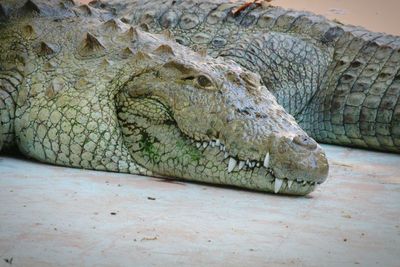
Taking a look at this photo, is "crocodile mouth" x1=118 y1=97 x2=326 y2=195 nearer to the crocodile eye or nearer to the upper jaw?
the upper jaw

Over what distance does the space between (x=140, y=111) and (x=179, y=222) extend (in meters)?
1.20

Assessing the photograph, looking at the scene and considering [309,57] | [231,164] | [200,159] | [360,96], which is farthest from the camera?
[309,57]

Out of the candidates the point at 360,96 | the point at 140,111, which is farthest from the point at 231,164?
the point at 360,96

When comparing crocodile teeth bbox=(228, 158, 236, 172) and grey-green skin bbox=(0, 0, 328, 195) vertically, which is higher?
grey-green skin bbox=(0, 0, 328, 195)

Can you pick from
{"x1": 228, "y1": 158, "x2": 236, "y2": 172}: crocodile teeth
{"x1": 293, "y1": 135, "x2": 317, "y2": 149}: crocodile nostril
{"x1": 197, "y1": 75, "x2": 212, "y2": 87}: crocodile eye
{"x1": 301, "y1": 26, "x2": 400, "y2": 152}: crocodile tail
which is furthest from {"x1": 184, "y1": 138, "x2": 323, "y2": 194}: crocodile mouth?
{"x1": 301, "y1": 26, "x2": 400, "y2": 152}: crocodile tail

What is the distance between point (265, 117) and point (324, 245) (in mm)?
1213

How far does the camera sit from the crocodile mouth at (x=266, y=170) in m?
3.80

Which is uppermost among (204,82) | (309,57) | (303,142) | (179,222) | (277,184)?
(309,57)

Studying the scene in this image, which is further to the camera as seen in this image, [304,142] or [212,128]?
[212,128]

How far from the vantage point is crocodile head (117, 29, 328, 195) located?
3811 millimetres

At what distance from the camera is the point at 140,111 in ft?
13.8

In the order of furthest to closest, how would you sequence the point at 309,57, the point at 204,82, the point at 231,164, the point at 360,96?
the point at 309,57 < the point at 360,96 < the point at 204,82 < the point at 231,164

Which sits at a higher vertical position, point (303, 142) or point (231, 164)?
point (303, 142)

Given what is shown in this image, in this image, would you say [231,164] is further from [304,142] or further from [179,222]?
[179,222]
